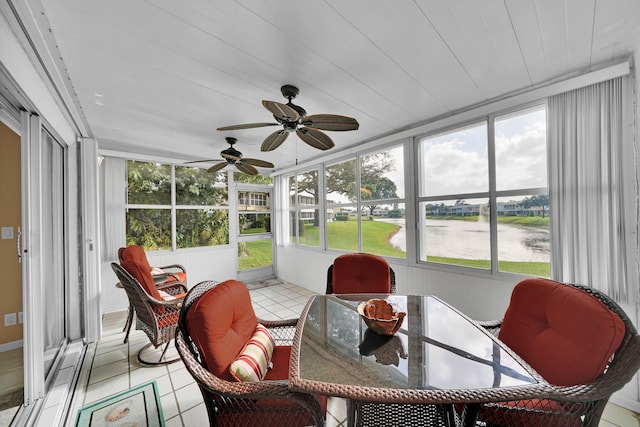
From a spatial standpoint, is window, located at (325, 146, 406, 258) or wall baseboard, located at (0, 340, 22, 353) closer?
wall baseboard, located at (0, 340, 22, 353)

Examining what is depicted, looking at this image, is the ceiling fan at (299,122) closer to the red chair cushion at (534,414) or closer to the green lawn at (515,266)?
the red chair cushion at (534,414)

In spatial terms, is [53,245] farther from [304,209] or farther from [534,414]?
[534,414]

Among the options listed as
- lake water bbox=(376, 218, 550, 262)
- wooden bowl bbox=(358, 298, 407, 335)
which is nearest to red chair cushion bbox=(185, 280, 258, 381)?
wooden bowl bbox=(358, 298, 407, 335)

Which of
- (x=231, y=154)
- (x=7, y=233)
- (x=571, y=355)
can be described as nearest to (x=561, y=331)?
(x=571, y=355)

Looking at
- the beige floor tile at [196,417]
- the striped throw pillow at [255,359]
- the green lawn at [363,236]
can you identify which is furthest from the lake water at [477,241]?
the beige floor tile at [196,417]

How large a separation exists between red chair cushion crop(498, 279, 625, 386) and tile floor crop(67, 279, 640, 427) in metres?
1.05

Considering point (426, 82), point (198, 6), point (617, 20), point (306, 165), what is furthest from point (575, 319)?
point (306, 165)

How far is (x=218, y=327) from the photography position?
1162mm

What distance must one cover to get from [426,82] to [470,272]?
1959 mm

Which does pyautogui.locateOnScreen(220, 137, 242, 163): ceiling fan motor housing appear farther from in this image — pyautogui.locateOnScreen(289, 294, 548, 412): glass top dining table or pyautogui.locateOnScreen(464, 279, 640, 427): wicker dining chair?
pyautogui.locateOnScreen(464, 279, 640, 427): wicker dining chair

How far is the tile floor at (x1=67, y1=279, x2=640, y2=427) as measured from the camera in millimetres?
1624

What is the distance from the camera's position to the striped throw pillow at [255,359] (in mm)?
1147

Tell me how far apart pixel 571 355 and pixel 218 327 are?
1647 millimetres

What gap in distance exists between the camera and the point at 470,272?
8.27 ft
